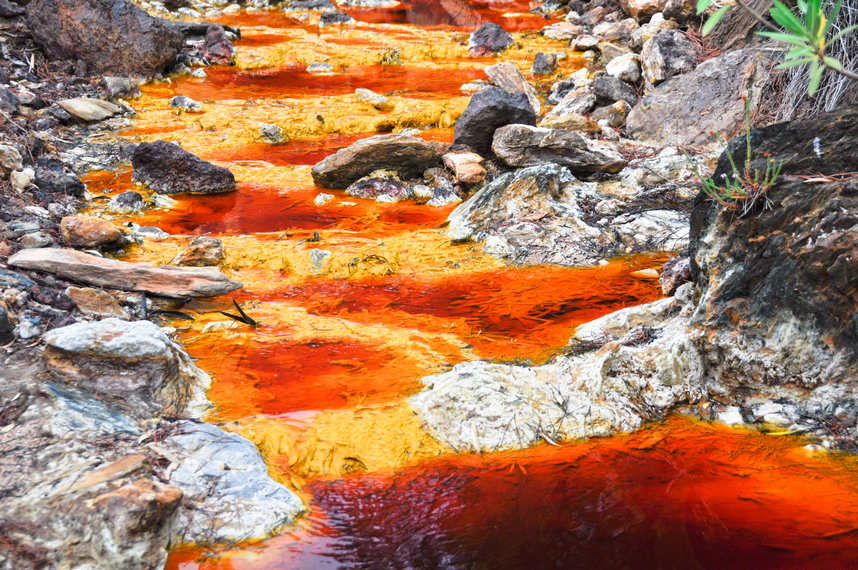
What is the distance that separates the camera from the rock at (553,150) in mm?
6891

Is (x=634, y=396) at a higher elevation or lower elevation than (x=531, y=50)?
lower

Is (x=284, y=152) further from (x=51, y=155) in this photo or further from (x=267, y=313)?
(x=267, y=313)

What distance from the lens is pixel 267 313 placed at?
4797 millimetres

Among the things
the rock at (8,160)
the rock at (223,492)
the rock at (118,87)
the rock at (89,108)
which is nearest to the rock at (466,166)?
the rock at (8,160)

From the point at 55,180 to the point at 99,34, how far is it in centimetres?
586

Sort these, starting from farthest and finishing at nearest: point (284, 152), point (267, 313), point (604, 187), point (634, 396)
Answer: point (284, 152) → point (604, 187) → point (267, 313) → point (634, 396)

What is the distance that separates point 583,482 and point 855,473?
114cm

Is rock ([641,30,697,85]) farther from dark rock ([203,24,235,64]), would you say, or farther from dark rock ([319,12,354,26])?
dark rock ([319,12,354,26])

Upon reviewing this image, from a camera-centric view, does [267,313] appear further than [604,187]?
No

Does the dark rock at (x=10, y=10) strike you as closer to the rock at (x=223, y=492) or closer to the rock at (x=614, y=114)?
the rock at (x=614, y=114)

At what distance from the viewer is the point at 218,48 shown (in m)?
13.3

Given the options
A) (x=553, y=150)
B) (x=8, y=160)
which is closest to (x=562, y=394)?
(x=553, y=150)

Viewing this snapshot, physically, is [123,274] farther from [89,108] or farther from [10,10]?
[10,10]

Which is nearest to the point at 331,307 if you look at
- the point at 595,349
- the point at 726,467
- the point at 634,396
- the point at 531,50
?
the point at 595,349
